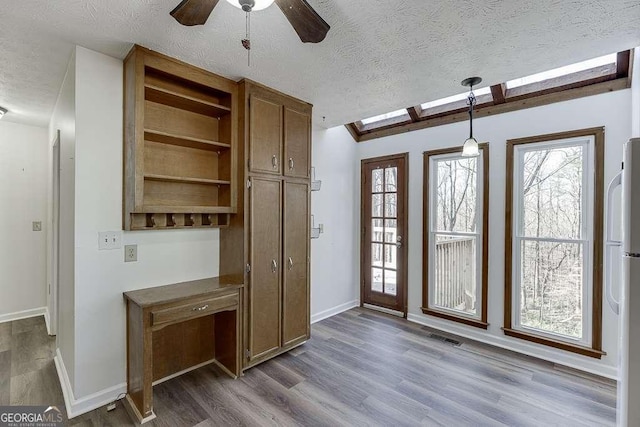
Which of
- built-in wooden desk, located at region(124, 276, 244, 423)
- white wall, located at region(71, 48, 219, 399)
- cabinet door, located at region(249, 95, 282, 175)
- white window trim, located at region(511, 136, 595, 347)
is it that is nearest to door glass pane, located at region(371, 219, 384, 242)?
white window trim, located at region(511, 136, 595, 347)

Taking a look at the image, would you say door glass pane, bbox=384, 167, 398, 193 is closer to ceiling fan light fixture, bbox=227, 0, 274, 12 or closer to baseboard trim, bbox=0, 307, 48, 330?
ceiling fan light fixture, bbox=227, 0, 274, 12

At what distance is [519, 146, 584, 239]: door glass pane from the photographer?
9.16 feet

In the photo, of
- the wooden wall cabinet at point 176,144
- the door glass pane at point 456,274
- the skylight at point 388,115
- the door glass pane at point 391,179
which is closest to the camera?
the wooden wall cabinet at point 176,144

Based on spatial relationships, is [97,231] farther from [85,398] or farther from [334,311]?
[334,311]

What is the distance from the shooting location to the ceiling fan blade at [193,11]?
137 centimetres

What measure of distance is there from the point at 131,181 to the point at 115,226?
0.37 metres

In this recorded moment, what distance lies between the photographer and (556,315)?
289 cm

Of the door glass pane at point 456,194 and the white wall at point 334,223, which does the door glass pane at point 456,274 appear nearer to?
the door glass pane at point 456,194

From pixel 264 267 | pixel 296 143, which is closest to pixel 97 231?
pixel 264 267

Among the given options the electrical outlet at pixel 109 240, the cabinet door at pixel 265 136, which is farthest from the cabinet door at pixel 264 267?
the electrical outlet at pixel 109 240

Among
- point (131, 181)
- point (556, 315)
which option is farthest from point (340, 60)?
point (556, 315)

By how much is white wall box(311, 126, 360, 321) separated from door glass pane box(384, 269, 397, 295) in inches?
18.4

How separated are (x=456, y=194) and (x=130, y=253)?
3316 mm

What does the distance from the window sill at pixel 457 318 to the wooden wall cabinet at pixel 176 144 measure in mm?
2621
